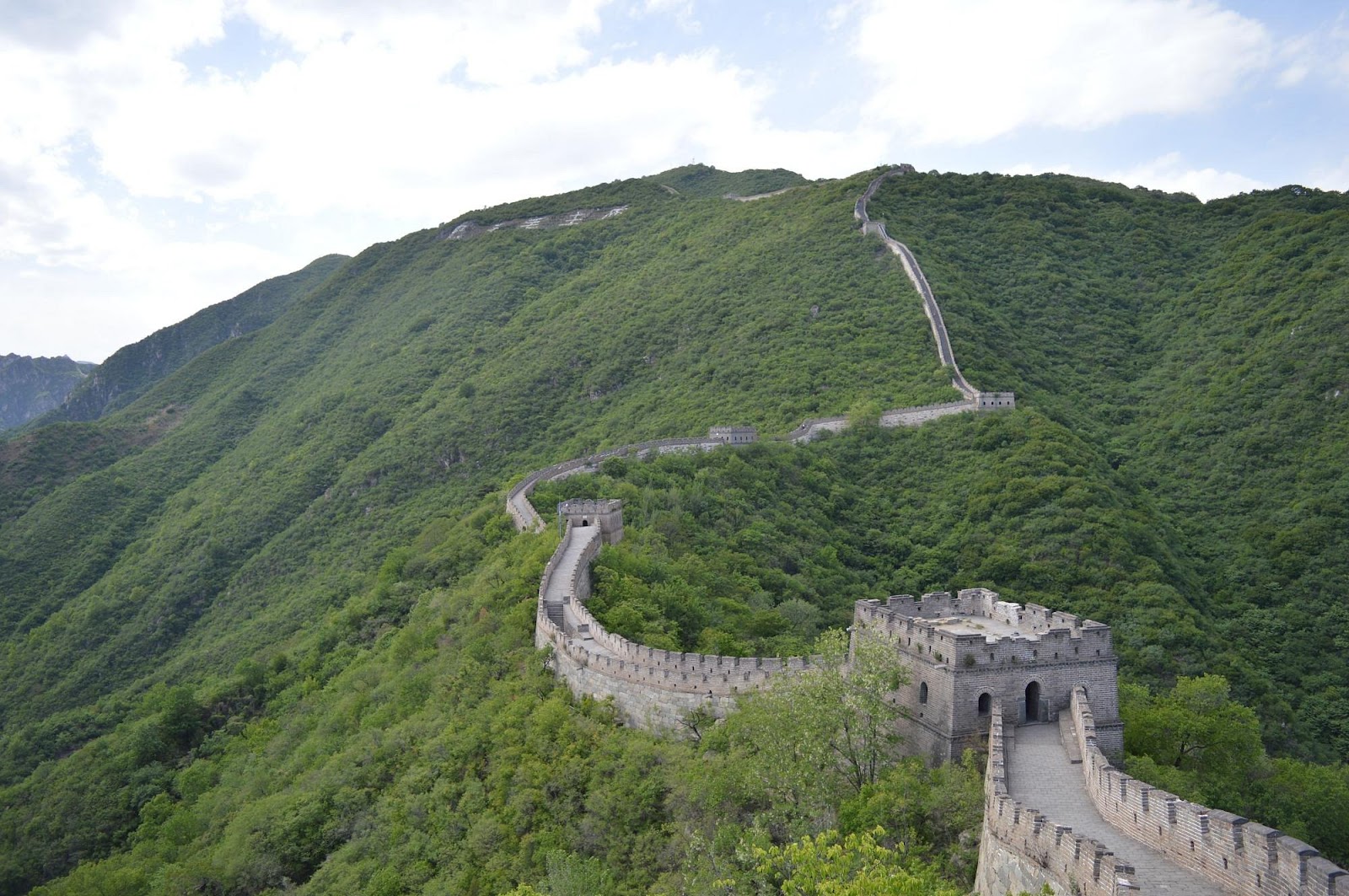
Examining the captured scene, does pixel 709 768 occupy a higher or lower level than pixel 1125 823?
lower

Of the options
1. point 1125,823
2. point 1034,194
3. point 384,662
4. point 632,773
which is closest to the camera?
point 1125,823

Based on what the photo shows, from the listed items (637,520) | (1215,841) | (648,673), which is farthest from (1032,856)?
(637,520)

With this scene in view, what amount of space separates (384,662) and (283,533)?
56094mm

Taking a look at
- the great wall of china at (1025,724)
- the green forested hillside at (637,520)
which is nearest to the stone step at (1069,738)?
the great wall of china at (1025,724)

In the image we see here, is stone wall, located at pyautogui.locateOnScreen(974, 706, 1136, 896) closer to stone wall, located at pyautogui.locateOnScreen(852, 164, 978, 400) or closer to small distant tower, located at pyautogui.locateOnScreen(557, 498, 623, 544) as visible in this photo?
small distant tower, located at pyautogui.locateOnScreen(557, 498, 623, 544)

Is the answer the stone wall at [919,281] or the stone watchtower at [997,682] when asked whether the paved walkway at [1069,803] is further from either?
the stone wall at [919,281]

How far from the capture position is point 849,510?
205 ft

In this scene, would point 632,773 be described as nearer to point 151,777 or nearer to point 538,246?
point 151,777

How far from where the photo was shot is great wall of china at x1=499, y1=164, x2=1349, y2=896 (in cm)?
1309

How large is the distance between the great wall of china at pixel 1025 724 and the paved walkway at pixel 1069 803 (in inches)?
1.3

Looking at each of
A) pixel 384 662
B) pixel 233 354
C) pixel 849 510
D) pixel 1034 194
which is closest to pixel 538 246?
pixel 233 354

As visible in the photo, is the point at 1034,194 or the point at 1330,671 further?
the point at 1034,194

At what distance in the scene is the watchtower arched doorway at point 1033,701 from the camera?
2066cm

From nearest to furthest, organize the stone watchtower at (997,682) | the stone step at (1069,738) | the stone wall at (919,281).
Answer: the stone step at (1069,738) → the stone watchtower at (997,682) → the stone wall at (919,281)
